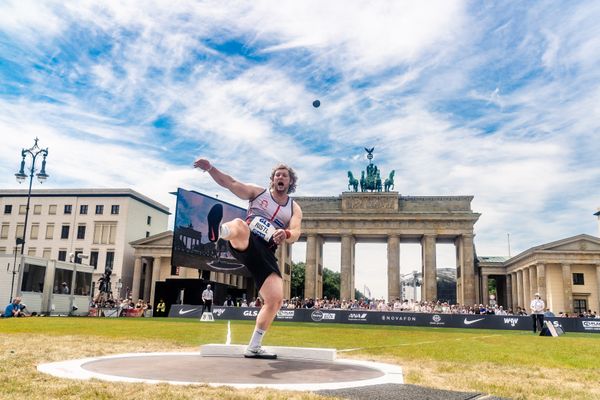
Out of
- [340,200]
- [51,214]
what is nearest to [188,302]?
[340,200]

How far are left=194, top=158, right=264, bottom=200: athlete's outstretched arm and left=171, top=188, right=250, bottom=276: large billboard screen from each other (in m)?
27.8

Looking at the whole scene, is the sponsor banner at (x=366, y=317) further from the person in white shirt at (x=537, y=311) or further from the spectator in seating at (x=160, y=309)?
the spectator in seating at (x=160, y=309)

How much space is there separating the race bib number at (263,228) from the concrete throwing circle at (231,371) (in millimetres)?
1552

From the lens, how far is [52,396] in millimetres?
3916

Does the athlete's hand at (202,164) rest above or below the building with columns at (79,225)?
below

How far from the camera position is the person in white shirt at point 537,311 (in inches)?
873

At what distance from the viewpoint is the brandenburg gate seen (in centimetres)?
6512

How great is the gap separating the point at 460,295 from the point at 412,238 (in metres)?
9.62

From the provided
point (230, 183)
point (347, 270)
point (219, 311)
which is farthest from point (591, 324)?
point (347, 270)

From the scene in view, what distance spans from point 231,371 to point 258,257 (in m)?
1.51

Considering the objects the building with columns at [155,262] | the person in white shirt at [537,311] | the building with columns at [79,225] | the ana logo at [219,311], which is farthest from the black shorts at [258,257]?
the building with columns at [79,225]

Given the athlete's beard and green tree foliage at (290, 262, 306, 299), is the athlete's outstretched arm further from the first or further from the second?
green tree foliage at (290, 262, 306, 299)

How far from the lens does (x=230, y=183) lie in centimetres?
648

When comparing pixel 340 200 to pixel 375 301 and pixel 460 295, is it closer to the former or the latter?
pixel 460 295
